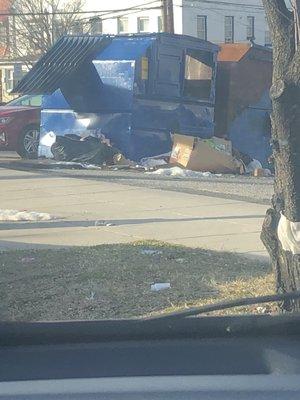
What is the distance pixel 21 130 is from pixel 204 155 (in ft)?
17.8

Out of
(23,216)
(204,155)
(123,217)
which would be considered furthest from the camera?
(204,155)

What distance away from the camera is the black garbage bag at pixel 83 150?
61.3 ft

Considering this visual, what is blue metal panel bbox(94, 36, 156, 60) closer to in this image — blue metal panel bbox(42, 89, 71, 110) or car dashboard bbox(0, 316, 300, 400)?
blue metal panel bbox(42, 89, 71, 110)

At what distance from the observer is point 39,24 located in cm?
4625

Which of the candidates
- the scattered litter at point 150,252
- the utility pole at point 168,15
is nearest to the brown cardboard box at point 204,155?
the scattered litter at point 150,252

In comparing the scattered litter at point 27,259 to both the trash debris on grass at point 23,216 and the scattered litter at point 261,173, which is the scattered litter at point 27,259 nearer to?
the trash debris on grass at point 23,216

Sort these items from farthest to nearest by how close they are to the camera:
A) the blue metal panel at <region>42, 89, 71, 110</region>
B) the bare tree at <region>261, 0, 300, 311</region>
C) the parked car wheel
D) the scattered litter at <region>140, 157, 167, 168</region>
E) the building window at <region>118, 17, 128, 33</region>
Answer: the building window at <region>118, 17, 128, 33</region> < the parked car wheel < the blue metal panel at <region>42, 89, 71, 110</region> < the scattered litter at <region>140, 157, 167, 168</region> < the bare tree at <region>261, 0, 300, 311</region>

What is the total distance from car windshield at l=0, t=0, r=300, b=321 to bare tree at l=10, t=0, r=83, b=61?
1787 centimetres

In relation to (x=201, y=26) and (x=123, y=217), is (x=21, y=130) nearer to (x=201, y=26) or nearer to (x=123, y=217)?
(x=123, y=217)

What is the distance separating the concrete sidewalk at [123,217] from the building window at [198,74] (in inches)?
215

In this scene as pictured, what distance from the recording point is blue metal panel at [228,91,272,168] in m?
19.3

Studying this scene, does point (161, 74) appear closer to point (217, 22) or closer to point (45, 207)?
point (45, 207)

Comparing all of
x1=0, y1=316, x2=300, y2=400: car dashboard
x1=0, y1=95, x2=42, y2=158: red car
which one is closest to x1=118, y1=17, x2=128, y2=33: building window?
x1=0, y1=95, x2=42, y2=158: red car

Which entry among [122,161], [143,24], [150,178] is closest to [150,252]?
[150,178]
